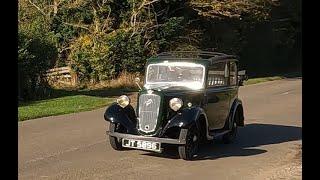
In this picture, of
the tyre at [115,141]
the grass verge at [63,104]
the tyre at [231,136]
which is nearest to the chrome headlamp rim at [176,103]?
the tyre at [115,141]

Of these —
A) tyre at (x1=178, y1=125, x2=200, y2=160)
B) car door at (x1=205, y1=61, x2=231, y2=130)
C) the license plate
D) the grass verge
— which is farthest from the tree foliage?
tyre at (x1=178, y1=125, x2=200, y2=160)

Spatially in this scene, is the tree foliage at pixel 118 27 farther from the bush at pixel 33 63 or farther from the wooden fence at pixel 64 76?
the bush at pixel 33 63

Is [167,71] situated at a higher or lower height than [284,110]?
higher

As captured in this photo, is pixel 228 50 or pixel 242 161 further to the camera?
pixel 228 50

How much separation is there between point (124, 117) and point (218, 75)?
7.69 ft

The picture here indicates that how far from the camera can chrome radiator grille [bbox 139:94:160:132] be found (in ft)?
31.6

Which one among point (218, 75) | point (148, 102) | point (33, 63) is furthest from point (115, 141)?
point (33, 63)

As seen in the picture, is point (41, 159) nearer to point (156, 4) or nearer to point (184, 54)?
point (184, 54)

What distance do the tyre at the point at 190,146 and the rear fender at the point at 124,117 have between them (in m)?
0.96

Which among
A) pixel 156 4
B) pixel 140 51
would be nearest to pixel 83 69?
pixel 140 51

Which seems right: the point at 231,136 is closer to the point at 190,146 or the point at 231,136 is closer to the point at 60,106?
the point at 190,146

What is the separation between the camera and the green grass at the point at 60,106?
1584cm

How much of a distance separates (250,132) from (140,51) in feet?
52.2

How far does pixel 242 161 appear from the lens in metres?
9.55
